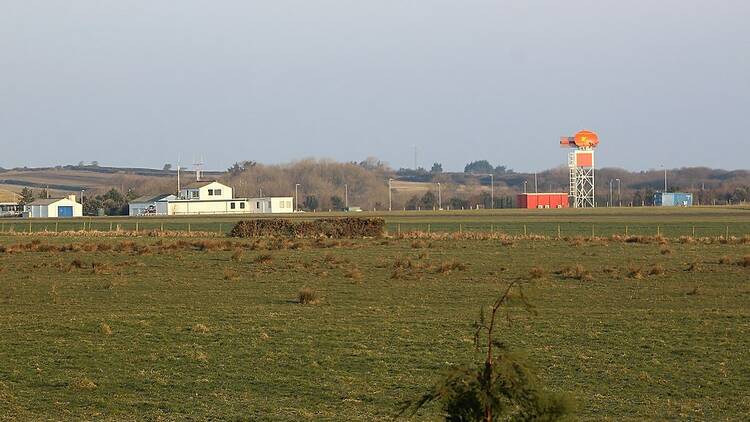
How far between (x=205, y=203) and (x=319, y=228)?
90.8 m

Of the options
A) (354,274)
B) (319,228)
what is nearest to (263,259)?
(354,274)

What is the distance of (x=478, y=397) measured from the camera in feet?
18.3

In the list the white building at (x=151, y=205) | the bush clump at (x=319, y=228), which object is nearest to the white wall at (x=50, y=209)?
the white building at (x=151, y=205)

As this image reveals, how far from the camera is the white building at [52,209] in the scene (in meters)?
147

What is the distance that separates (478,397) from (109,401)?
9436mm

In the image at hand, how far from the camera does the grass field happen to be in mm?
13789

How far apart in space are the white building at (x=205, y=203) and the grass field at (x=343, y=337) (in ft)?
364

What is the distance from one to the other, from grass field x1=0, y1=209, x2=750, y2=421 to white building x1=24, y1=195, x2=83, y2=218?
114634mm

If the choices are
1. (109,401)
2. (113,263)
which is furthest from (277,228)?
(109,401)

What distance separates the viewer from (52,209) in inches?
Result: 5792

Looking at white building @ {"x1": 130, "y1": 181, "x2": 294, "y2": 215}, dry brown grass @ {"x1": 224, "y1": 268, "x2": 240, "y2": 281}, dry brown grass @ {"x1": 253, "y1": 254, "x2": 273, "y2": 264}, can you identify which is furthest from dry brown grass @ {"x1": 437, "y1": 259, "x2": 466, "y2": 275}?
white building @ {"x1": 130, "y1": 181, "x2": 294, "y2": 215}

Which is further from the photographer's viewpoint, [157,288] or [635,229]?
[635,229]

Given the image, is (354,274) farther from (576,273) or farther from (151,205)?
(151,205)

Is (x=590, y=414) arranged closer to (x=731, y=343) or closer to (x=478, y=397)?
(x=731, y=343)
